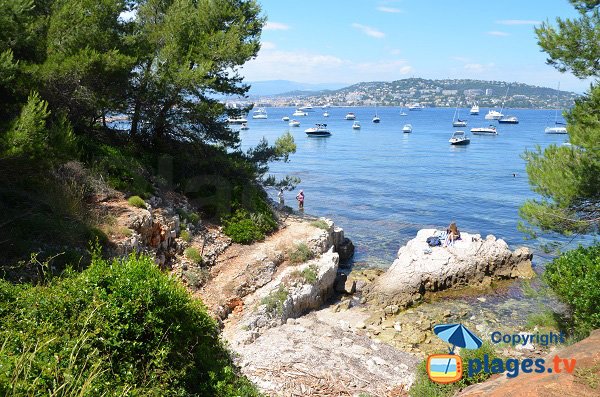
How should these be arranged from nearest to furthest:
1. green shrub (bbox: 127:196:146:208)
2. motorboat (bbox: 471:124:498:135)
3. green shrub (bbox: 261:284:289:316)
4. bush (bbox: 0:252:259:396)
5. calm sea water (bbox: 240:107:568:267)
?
bush (bbox: 0:252:259:396) → green shrub (bbox: 261:284:289:316) → green shrub (bbox: 127:196:146:208) → calm sea water (bbox: 240:107:568:267) → motorboat (bbox: 471:124:498:135)

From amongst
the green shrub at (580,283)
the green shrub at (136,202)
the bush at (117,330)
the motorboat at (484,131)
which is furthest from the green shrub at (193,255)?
the motorboat at (484,131)

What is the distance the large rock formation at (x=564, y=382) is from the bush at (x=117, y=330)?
4923mm

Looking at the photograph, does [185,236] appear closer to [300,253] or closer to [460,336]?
[300,253]

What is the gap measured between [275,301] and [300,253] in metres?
4.03

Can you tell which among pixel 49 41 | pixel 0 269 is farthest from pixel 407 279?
pixel 49 41

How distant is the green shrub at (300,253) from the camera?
1961 centimetres

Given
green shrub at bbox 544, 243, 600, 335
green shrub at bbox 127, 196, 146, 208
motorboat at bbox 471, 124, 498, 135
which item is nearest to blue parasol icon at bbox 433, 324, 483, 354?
green shrub at bbox 544, 243, 600, 335

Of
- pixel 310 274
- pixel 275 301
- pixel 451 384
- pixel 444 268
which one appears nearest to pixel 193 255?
pixel 275 301

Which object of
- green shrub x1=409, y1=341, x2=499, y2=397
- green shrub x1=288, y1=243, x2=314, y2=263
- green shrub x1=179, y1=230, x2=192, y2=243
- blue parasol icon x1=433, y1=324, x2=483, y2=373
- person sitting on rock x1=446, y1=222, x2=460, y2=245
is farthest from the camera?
person sitting on rock x1=446, y1=222, x2=460, y2=245

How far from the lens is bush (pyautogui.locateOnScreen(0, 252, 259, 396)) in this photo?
6.82 metres

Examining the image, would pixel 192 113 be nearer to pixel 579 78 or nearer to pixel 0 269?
pixel 0 269

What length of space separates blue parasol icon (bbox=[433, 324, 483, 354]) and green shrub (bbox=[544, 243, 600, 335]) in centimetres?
232

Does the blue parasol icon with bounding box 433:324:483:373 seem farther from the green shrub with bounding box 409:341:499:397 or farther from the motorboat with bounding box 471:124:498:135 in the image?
the motorboat with bounding box 471:124:498:135

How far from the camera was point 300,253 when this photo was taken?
1983 cm
